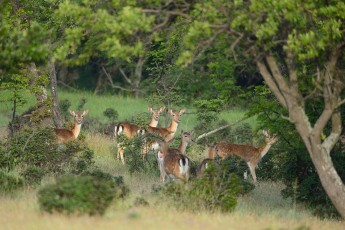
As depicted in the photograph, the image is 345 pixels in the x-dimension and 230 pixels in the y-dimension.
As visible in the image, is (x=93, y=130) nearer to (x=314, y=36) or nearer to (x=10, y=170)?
(x=10, y=170)

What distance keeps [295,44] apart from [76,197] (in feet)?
13.6

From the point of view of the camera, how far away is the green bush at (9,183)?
1748 centimetres

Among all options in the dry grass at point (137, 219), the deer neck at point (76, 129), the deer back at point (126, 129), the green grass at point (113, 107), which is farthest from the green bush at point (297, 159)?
the green grass at point (113, 107)

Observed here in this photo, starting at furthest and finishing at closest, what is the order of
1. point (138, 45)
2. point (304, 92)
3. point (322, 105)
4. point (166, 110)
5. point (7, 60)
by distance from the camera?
A: 1. point (166, 110)
2. point (322, 105)
3. point (304, 92)
4. point (7, 60)
5. point (138, 45)

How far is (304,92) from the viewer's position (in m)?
17.4

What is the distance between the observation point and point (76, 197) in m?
14.1

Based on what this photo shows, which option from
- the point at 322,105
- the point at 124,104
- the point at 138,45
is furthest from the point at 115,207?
the point at 124,104

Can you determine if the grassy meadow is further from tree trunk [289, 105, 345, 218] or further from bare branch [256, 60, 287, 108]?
bare branch [256, 60, 287, 108]

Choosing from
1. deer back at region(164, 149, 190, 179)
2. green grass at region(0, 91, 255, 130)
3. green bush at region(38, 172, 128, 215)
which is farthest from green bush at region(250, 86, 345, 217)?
green grass at region(0, 91, 255, 130)

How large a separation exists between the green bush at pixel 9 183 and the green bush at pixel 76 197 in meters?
3.20

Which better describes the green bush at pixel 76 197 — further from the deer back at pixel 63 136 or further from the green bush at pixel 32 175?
the deer back at pixel 63 136

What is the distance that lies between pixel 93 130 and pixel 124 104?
12.0m

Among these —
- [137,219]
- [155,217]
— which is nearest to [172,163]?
[155,217]

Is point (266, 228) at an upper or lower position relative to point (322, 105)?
lower
